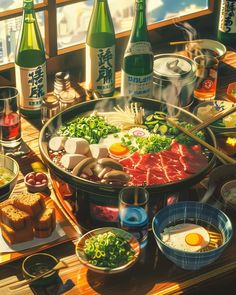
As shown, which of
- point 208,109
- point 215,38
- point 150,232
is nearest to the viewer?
point 150,232

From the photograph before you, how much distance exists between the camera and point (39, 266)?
7.06 feet

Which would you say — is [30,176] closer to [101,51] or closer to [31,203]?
[31,203]

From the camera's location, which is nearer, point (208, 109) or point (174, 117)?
point (174, 117)

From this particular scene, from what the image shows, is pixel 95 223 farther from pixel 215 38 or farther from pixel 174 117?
pixel 215 38

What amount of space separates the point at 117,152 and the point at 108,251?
1.65 feet

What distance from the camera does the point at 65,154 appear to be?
2494 mm

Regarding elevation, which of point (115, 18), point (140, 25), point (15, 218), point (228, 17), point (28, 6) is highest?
point (28, 6)

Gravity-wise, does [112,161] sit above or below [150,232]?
above

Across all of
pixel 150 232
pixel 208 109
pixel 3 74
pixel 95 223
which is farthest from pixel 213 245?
pixel 3 74

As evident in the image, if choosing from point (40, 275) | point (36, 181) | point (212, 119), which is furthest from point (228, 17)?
point (40, 275)

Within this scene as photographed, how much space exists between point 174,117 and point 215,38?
114cm

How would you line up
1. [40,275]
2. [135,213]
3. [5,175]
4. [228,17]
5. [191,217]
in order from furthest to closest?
[228,17], [5,175], [191,217], [135,213], [40,275]

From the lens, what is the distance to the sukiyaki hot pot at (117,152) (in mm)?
2316

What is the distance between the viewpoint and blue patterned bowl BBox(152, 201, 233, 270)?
214 cm
